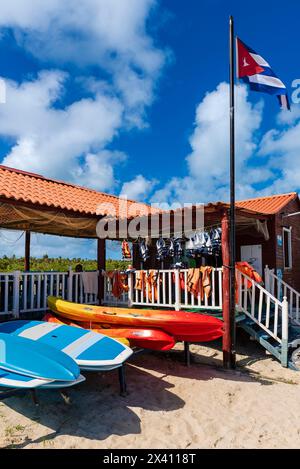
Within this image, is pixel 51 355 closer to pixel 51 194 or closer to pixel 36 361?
pixel 36 361

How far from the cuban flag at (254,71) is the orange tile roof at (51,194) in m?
3.75

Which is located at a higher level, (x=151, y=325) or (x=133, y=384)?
(x=151, y=325)

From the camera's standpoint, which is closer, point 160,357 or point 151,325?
point 151,325

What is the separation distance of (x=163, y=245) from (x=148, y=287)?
1.50 m

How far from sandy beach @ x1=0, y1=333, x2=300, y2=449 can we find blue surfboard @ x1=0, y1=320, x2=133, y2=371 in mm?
658

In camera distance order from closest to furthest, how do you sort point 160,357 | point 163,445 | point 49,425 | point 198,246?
point 163,445, point 49,425, point 160,357, point 198,246

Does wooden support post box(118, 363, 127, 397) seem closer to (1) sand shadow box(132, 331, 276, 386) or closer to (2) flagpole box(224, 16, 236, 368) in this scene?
(1) sand shadow box(132, 331, 276, 386)

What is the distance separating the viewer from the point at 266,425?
192 inches

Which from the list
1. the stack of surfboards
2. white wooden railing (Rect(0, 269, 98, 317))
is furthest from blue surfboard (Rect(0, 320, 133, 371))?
white wooden railing (Rect(0, 269, 98, 317))

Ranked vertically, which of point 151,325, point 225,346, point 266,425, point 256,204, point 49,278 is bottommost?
point 266,425

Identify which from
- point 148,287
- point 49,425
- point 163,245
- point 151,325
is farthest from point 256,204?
point 49,425

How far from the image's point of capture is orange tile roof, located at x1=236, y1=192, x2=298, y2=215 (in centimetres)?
1164

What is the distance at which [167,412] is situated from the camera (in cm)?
525

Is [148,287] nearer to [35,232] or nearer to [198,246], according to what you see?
[198,246]
